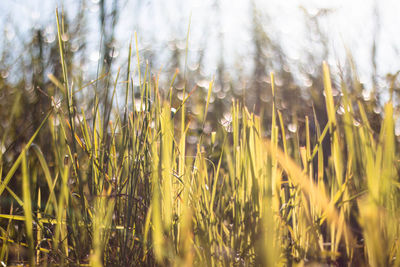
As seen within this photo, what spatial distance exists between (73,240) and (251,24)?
119 inches

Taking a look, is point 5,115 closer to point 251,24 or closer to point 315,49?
point 315,49

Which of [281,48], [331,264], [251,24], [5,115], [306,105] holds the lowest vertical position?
[331,264]

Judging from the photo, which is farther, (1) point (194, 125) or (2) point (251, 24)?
(2) point (251, 24)

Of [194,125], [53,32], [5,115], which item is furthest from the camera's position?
[194,125]

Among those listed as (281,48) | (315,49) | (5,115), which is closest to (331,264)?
(5,115)

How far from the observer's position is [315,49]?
7.54 ft

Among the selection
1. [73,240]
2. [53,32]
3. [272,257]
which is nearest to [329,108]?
[272,257]

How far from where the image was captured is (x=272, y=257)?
49 centimetres

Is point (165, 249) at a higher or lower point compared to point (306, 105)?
lower

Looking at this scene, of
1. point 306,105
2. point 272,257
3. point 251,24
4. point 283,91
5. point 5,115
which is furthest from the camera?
point 251,24

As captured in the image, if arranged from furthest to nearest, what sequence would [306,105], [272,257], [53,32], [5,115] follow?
[306,105] → [53,32] → [5,115] → [272,257]

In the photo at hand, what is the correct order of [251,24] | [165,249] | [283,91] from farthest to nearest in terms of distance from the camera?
1. [251,24]
2. [283,91]
3. [165,249]

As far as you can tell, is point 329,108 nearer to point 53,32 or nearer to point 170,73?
point 53,32

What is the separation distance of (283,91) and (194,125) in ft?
2.57
